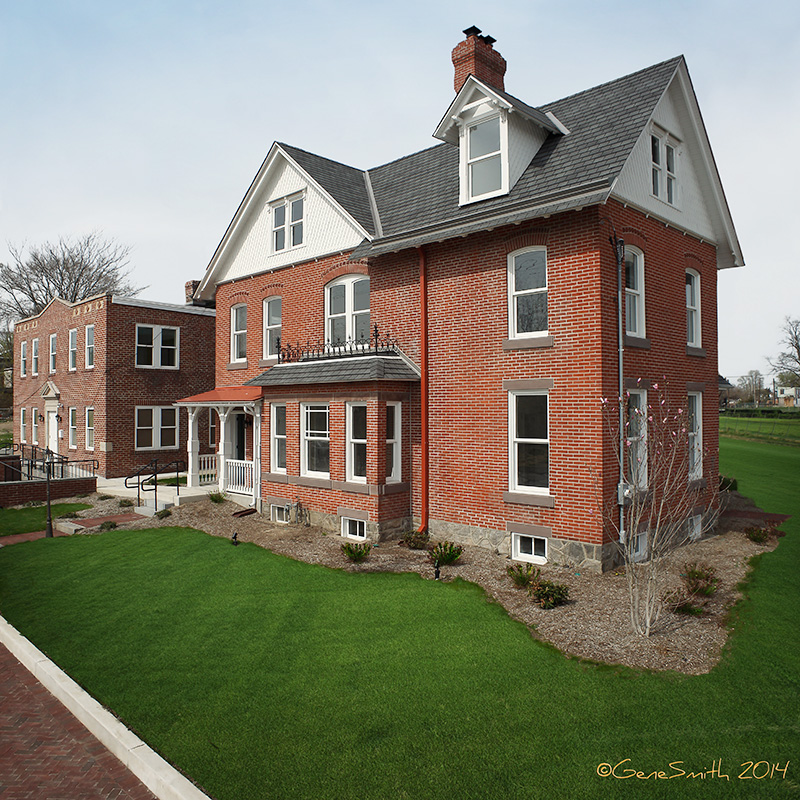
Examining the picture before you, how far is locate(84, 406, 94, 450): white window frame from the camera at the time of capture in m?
27.9

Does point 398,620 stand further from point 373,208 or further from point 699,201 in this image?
point 699,201

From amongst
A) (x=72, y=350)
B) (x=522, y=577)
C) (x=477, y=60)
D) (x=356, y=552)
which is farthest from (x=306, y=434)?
(x=72, y=350)

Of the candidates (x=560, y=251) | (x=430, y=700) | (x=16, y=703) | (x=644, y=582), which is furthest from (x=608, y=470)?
(x=16, y=703)

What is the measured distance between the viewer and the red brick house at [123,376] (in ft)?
88.3

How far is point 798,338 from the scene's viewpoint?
80.6 meters

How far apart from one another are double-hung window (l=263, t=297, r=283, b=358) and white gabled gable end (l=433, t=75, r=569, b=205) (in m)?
7.82

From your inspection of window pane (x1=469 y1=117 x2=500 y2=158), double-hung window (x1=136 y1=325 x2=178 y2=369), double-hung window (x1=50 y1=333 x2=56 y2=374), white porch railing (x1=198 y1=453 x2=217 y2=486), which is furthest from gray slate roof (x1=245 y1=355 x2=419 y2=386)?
double-hung window (x1=50 y1=333 x2=56 y2=374)

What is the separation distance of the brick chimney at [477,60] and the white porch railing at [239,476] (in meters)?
12.9

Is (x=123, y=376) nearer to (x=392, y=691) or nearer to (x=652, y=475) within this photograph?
(x=652, y=475)

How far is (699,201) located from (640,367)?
6.07 meters

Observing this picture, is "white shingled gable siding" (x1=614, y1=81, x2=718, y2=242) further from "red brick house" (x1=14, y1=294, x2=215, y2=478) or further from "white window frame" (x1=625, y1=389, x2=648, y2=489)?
"red brick house" (x1=14, y1=294, x2=215, y2=478)

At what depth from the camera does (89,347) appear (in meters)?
28.3

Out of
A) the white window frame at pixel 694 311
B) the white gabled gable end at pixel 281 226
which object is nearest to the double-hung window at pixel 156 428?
the white gabled gable end at pixel 281 226

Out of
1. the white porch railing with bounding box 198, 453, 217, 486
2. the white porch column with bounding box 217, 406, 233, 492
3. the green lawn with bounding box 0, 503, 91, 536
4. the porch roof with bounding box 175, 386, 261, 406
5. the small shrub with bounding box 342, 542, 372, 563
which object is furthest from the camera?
the white porch railing with bounding box 198, 453, 217, 486
